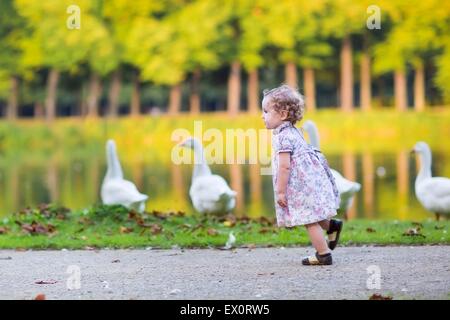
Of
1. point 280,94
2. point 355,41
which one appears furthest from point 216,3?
point 280,94

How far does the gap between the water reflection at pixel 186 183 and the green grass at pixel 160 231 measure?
418 centimetres

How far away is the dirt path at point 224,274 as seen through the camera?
18.6ft

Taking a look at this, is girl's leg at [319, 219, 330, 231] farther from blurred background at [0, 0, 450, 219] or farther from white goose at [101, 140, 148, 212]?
blurred background at [0, 0, 450, 219]

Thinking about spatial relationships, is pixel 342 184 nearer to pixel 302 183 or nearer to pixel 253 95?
pixel 302 183

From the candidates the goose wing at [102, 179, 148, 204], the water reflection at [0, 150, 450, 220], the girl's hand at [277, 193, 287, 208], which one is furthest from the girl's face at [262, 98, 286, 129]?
the water reflection at [0, 150, 450, 220]

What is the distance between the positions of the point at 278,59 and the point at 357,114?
33.1 feet

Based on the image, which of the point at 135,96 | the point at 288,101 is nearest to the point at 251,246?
the point at 288,101

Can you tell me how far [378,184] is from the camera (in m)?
19.5

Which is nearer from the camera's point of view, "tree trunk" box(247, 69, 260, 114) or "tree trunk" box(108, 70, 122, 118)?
"tree trunk" box(247, 69, 260, 114)

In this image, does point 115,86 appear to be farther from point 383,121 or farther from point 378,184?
point 378,184

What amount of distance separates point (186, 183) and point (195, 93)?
84.8 feet

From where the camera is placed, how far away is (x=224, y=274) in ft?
21.3

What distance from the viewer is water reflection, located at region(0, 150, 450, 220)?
51.6 feet

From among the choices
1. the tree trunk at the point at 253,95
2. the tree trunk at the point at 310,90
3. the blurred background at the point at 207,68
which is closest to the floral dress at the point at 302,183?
the blurred background at the point at 207,68
